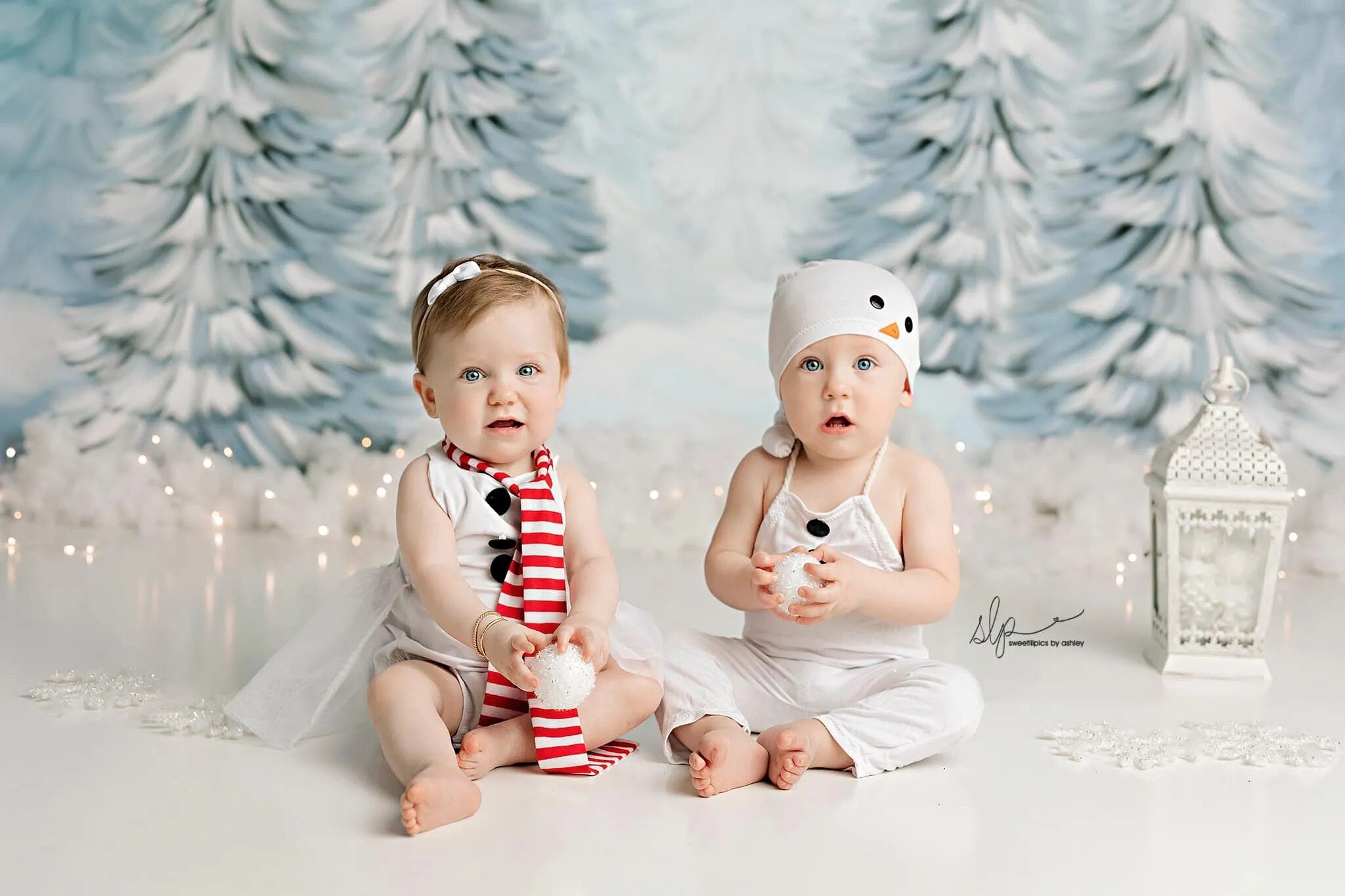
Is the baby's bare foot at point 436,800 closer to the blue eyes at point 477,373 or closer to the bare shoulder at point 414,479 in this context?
the bare shoulder at point 414,479

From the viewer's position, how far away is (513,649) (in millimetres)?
1873

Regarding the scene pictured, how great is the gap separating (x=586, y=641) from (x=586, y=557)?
0.26 meters

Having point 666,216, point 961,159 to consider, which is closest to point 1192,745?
point 961,159

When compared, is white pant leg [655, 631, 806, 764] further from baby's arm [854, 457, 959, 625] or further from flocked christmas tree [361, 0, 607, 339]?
flocked christmas tree [361, 0, 607, 339]

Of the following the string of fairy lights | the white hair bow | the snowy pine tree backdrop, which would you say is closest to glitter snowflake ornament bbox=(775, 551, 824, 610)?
the white hair bow

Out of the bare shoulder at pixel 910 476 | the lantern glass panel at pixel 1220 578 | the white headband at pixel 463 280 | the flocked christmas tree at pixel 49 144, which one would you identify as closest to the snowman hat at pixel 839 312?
the bare shoulder at pixel 910 476

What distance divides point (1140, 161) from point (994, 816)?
251 centimetres

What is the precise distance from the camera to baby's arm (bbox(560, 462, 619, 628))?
2.07 m

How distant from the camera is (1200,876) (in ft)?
5.61

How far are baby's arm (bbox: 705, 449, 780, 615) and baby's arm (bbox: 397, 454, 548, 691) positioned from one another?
351mm

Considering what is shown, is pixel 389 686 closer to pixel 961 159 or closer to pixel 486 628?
pixel 486 628

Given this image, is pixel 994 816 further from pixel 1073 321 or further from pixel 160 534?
pixel 160 534

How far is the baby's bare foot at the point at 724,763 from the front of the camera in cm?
193

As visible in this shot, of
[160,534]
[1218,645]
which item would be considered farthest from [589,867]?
[160,534]
